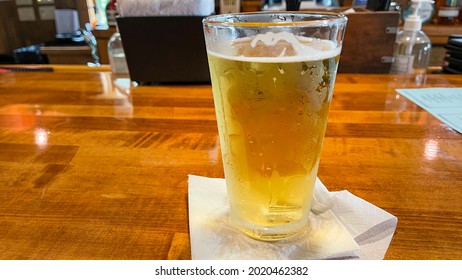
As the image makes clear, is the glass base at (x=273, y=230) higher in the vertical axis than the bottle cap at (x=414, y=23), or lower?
lower

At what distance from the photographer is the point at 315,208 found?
49 cm

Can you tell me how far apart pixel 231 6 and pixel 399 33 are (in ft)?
2.34

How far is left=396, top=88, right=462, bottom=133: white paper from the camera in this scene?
32.8 inches

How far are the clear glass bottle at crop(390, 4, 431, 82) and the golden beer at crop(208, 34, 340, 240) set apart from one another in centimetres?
106

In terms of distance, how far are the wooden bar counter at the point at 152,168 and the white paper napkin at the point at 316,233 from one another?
21 mm

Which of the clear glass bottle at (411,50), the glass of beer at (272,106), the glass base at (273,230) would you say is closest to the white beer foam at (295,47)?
the glass of beer at (272,106)

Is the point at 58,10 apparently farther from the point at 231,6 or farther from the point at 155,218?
the point at 155,218

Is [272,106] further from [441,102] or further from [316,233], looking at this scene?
[441,102]

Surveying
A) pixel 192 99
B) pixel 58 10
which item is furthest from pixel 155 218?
pixel 58 10

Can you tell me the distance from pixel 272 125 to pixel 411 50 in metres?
1.19

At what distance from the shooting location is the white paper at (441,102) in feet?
2.74

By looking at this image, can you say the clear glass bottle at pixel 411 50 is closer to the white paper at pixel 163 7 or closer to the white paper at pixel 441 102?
the white paper at pixel 441 102

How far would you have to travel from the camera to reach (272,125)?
1.27 ft

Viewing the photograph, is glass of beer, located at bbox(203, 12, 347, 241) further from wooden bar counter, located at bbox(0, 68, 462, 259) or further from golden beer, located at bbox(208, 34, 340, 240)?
wooden bar counter, located at bbox(0, 68, 462, 259)
